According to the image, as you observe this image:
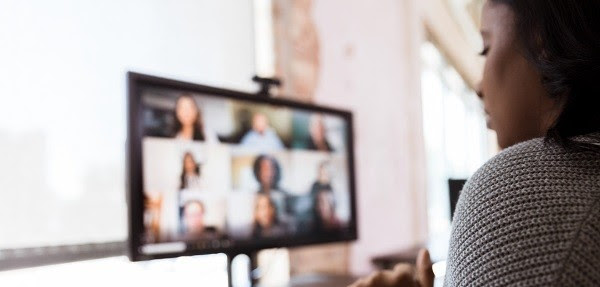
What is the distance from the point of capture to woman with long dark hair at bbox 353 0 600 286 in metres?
0.48

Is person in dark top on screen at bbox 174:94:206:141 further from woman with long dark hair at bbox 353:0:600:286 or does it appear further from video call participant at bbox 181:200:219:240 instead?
woman with long dark hair at bbox 353:0:600:286

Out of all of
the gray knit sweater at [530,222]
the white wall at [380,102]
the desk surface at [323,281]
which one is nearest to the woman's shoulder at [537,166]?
the gray knit sweater at [530,222]

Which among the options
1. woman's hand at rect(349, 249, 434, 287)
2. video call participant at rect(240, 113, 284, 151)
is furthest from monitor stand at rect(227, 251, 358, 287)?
woman's hand at rect(349, 249, 434, 287)

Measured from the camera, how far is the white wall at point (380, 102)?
83.2 inches

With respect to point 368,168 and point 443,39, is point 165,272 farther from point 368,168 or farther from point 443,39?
point 443,39

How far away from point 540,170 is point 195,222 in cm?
69

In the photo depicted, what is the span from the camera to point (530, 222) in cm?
50

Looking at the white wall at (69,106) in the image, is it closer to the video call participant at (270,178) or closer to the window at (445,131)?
the video call participant at (270,178)

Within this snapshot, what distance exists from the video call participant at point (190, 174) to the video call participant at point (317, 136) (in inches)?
13.4

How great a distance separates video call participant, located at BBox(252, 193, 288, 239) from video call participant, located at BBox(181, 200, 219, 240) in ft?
0.40

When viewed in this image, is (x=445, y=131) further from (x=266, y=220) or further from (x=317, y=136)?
(x=266, y=220)

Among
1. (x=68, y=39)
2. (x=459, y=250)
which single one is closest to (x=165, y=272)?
(x=68, y=39)

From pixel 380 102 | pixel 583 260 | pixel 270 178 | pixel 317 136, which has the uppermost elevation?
pixel 380 102

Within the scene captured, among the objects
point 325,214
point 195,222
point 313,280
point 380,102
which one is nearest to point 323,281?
point 313,280
